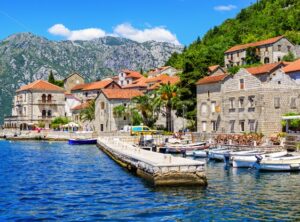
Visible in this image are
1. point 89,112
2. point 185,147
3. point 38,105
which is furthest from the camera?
point 38,105

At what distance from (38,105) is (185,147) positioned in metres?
71.0

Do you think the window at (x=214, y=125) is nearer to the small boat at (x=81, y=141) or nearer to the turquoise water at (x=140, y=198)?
the turquoise water at (x=140, y=198)

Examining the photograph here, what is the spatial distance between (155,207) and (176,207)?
3.49 ft

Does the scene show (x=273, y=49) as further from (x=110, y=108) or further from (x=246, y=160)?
(x=246, y=160)

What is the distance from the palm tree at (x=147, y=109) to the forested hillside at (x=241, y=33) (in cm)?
1021

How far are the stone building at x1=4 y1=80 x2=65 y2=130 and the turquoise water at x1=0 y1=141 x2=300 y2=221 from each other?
270 ft

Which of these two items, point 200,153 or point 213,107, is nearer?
point 200,153

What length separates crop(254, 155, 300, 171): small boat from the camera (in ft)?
125

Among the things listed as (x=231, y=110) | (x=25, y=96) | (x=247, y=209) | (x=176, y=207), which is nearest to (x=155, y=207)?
(x=176, y=207)

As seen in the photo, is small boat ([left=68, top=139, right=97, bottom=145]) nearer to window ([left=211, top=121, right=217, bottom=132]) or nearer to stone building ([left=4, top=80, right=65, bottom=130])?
window ([left=211, top=121, right=217, bottom=132])

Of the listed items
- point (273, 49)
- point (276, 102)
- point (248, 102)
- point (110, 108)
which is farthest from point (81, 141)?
point (273, 49)

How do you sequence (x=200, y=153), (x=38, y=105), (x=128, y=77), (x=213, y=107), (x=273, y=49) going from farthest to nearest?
(x=128, y=77), (x=38, y=105), (x=273, y=49), (x=213, y=107), (x=200, y=153)

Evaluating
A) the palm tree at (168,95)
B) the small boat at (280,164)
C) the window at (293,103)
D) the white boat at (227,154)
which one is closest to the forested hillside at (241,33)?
the palm tree at (168,95)

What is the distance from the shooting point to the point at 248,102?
58281 mm
